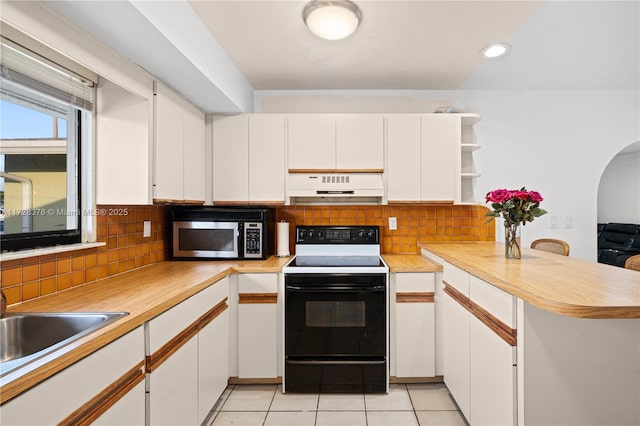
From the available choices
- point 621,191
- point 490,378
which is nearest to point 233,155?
point 490,378

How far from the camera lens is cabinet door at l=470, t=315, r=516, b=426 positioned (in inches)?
54.3

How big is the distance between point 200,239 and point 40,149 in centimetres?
121

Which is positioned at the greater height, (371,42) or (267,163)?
(371,42)

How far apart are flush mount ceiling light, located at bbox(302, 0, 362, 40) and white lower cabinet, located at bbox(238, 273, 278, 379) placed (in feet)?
5.20

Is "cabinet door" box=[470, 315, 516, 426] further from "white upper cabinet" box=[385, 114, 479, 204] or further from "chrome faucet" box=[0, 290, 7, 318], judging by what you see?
"chrome faucet" box=[0, 290, 7, 318]

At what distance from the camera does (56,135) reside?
1.70 m

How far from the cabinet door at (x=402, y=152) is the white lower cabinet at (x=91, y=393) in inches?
81.9

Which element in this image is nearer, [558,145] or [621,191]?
[558,145]

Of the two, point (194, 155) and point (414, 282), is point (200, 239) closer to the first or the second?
point (194, 155)

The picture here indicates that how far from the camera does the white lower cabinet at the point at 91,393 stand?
0.81 meters

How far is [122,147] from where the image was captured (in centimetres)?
187

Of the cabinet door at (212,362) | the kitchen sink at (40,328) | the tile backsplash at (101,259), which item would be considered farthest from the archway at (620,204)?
the kitchen sink at (40,328)

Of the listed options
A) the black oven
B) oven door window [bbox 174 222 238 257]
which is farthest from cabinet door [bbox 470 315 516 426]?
oven door window [bbox 174 222 238 257]

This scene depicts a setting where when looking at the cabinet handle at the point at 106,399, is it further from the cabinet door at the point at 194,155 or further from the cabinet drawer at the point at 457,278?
the cabinet drawer at the point at 457,278
